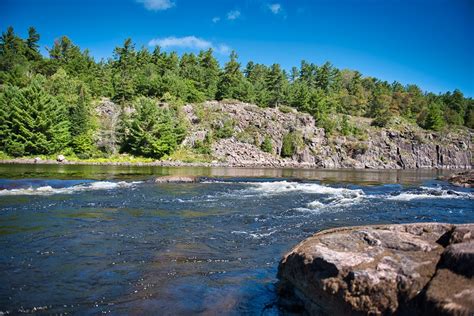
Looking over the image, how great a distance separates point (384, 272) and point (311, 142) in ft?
324

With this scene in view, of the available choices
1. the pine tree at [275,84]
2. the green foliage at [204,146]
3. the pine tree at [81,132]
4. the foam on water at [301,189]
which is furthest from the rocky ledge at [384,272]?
the pine tree at [275,84]

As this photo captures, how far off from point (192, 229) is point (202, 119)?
84.2 metres

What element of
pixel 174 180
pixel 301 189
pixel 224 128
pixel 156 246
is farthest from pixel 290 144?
pixel 156 246

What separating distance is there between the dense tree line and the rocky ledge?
68.3 metres

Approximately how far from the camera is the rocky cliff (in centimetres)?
9100

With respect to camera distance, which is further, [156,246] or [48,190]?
[48,190]

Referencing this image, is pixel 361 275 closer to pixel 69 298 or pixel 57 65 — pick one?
pixel 69 298

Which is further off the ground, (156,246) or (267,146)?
(267,146)

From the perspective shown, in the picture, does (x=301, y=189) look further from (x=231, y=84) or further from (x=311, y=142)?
(x=231, y=84)

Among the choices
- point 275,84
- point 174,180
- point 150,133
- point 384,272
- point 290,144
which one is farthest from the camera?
point 275,84

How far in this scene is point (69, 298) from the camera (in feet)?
20.3

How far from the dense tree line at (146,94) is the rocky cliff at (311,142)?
597 centimetres

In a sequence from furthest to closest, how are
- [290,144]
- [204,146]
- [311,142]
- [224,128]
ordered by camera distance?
[311,142] → [290,144] → [224,128] → [204,146]

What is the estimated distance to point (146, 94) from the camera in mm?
102188
